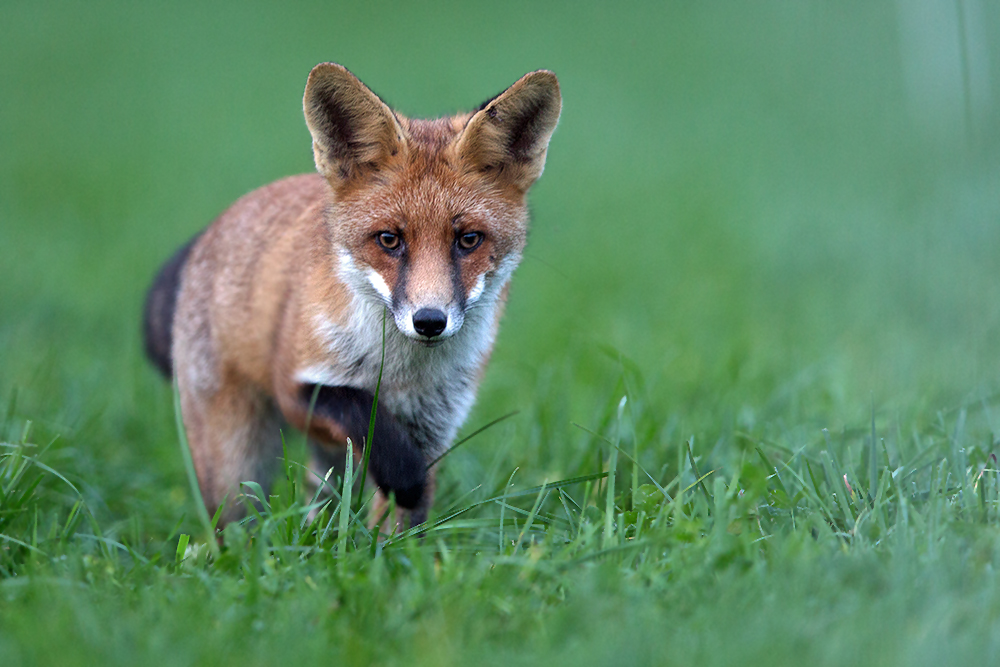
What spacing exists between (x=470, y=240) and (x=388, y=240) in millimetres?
335

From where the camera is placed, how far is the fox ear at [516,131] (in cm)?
388

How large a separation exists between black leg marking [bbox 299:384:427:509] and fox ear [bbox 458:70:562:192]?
1127mm

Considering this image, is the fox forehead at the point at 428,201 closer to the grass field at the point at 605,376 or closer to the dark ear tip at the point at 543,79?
the dark ear tip at the point at 543,79

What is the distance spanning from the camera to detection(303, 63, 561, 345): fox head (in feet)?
12.2

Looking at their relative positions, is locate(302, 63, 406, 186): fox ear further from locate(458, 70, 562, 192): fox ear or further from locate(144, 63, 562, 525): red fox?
locate(458, 70, 562, 192): fox ear

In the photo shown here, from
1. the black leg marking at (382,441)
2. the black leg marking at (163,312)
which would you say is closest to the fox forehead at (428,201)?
the black leg marking at (382,441)

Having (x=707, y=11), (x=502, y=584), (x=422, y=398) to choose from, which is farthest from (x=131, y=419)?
(x=707, y=11)

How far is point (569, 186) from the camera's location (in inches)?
495

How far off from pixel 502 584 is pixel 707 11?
2211 cm

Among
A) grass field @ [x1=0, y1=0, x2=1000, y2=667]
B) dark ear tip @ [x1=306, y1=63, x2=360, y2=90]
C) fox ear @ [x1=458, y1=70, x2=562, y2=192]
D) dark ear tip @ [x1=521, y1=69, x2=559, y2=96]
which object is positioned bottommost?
grass field @ [x1=0, y1=0, x2=1000, y2=667]

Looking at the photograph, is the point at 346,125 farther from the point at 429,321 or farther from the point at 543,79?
the point at 429,321

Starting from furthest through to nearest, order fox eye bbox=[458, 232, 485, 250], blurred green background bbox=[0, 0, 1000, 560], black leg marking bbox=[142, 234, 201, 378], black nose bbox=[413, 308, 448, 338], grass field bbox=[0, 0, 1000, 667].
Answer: blurred green background bbox=[0, 0, 1000, 560] → black leg marking bbox=[142, 234, 201, 378] → fox eye bbox=[458, 232, 485, 250] → black nose bbox=[413, 308, 448, 338] → grass field bbox=[0, 0, 1000, 667]

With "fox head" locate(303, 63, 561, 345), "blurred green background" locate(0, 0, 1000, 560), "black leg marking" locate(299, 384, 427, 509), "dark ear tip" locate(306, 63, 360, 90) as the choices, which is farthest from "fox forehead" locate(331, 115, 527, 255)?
"blurred green background" locate(0, 0, 1000, 560)

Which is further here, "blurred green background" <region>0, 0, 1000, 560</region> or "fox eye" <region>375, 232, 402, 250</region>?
"blurred green background" <region>0, 0, 1000, 560</region>
